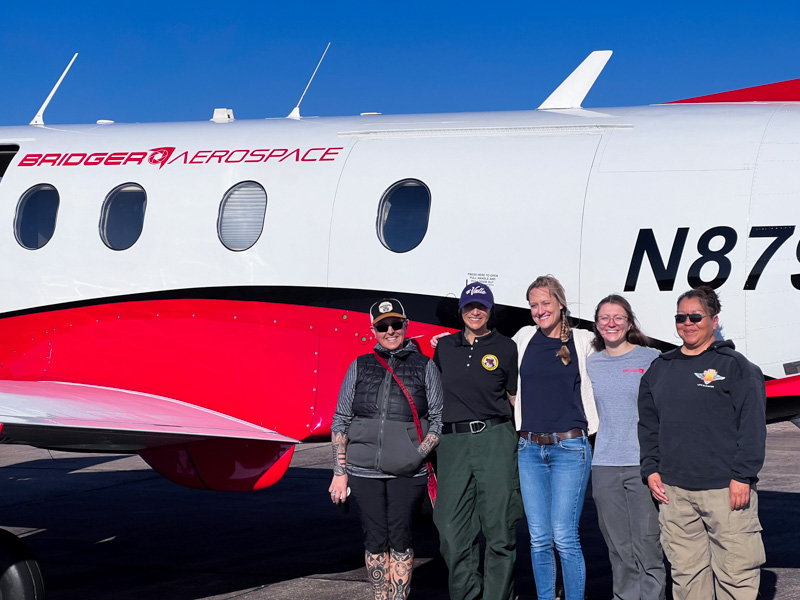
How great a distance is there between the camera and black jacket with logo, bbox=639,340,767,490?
5.19m

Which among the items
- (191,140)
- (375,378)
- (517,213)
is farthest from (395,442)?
(191,140)

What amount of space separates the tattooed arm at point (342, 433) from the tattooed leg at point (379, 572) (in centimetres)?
40

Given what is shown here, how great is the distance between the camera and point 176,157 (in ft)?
26.6

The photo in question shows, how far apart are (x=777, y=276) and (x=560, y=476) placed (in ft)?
6.31

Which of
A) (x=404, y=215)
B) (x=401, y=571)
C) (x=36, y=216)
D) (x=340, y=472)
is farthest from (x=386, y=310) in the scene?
(x=36, y=216)

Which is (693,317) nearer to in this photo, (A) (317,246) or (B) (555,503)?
(B) (555,503)

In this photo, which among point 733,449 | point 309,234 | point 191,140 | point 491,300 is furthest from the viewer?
point 191,140

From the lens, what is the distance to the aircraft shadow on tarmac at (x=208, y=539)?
797 centimetres

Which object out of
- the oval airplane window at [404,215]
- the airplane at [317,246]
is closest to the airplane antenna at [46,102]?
the airplane at [317,246]

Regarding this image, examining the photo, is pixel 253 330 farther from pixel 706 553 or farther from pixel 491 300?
pixel 706 553

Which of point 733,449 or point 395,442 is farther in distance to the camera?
point 395,442

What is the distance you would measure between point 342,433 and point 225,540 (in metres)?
3.69

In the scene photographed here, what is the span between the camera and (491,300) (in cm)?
627

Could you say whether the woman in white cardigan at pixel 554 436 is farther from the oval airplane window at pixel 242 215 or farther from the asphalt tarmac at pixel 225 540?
the oval airplane window at pixel 242 215
